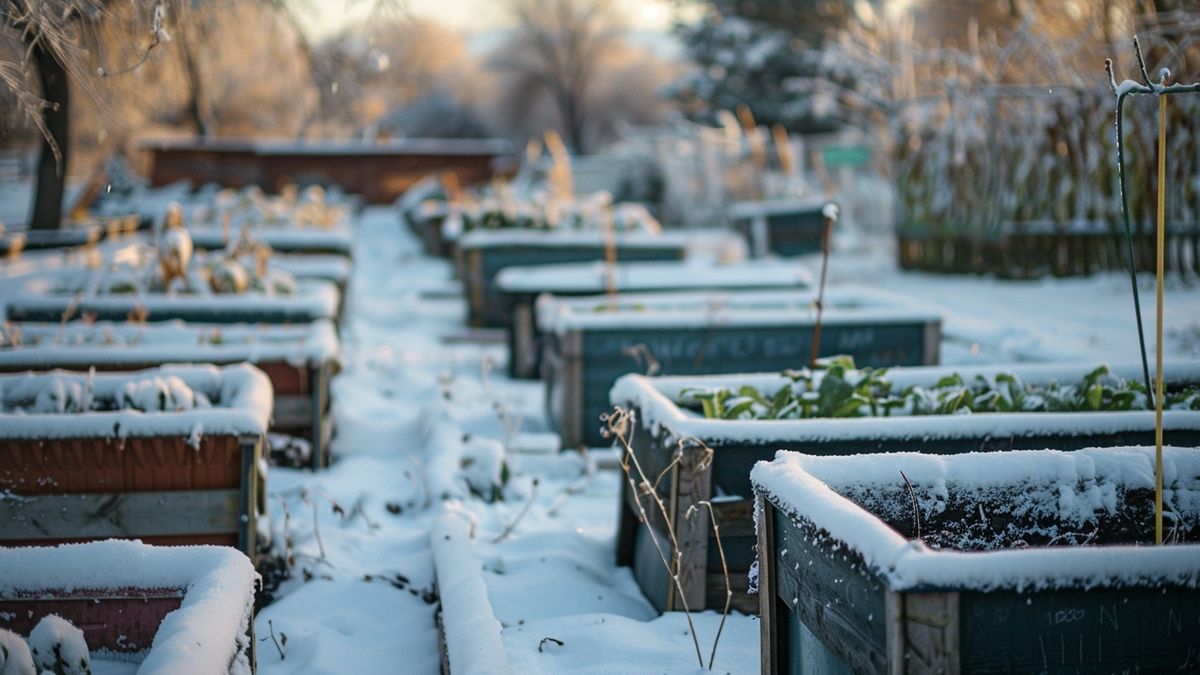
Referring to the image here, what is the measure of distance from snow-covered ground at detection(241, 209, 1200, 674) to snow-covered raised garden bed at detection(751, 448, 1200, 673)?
2.33 ft

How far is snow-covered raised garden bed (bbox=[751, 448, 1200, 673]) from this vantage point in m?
1.91

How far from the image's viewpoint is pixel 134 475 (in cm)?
349

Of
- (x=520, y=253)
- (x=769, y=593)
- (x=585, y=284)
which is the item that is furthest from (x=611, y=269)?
(x=769, y=593)

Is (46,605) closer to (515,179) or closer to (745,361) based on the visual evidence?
(745,361)

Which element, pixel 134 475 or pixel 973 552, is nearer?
pixel 973 552

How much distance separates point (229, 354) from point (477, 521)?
1.46 meters

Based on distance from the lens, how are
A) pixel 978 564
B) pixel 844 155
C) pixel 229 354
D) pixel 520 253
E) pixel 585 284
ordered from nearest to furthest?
pixel 978 564 < pixel 229 354 < pixel 585 284 < pixel 520 253 < pixel 844 155

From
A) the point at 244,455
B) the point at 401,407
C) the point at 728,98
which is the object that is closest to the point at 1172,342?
the point at 401,407

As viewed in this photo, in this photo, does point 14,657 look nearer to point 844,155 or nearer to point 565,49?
point 844,155

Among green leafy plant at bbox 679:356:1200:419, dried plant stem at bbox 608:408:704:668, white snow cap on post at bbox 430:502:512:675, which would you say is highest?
green leafy plant at bbox 679:356:1200:419

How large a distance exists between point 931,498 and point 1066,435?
1149 mm

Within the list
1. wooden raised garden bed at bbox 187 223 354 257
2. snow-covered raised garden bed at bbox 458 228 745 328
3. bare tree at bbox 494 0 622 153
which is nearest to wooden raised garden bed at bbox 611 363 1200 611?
snow-covered raised garden bed at bbox 458 228 745 328

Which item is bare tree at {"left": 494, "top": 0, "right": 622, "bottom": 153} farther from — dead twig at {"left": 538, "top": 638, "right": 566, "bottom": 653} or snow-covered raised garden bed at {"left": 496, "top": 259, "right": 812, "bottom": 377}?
dead twig at {"left": 538, "top": 638, "right": 566, "bottom": 653}

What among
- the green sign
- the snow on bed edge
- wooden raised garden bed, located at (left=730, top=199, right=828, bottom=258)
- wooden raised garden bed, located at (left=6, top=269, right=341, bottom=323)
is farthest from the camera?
the green sign
